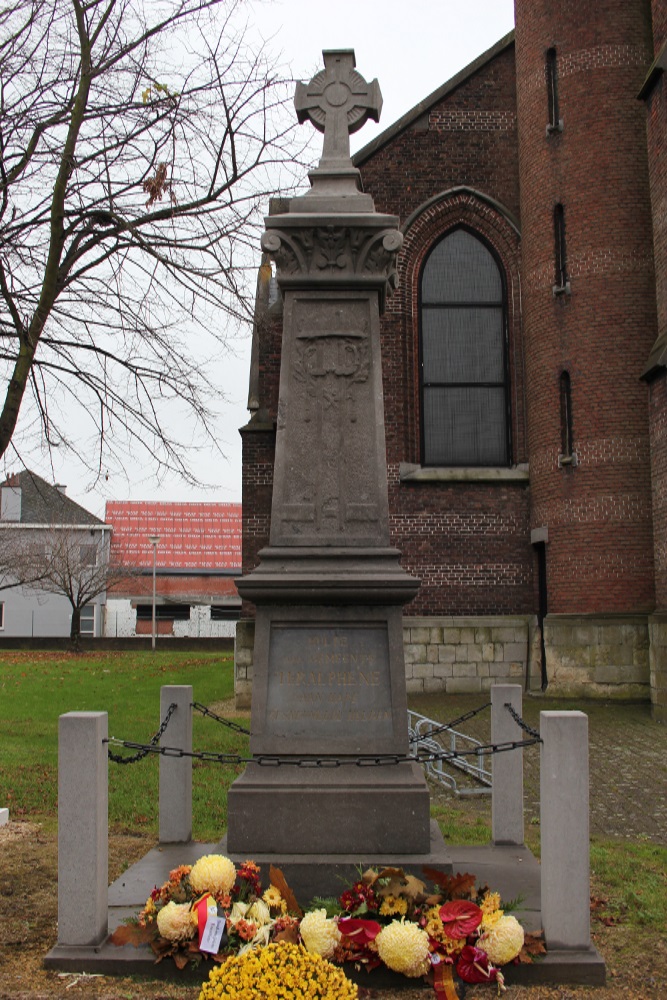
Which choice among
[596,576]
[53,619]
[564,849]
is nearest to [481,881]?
[564,849]

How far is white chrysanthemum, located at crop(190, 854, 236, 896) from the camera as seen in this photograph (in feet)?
15.6

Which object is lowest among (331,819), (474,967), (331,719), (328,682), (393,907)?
(474,967)

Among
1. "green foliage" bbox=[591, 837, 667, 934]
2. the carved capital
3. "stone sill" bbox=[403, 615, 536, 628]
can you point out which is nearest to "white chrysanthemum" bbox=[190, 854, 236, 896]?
"green foliage" bbox=[591, 837, 667, 934]

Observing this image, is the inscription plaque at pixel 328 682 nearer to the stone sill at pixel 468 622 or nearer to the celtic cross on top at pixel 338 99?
the celtic cross on top at pixel 338 99

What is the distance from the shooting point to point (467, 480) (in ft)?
59.2

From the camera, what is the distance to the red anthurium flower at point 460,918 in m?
4.48

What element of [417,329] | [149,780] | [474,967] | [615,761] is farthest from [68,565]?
[474,967]

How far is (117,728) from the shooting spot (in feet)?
44.1

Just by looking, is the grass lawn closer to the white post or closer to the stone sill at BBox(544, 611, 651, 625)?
the white post

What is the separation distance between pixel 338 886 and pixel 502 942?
102cm

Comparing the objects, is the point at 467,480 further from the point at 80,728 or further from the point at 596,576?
the point at 80,728

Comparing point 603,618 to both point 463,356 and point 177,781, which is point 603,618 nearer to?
point 463,356

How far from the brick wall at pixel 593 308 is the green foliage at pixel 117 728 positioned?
256 inches

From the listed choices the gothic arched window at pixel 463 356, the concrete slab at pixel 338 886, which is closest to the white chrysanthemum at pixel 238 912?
the concrete slab at pixel 338 886
